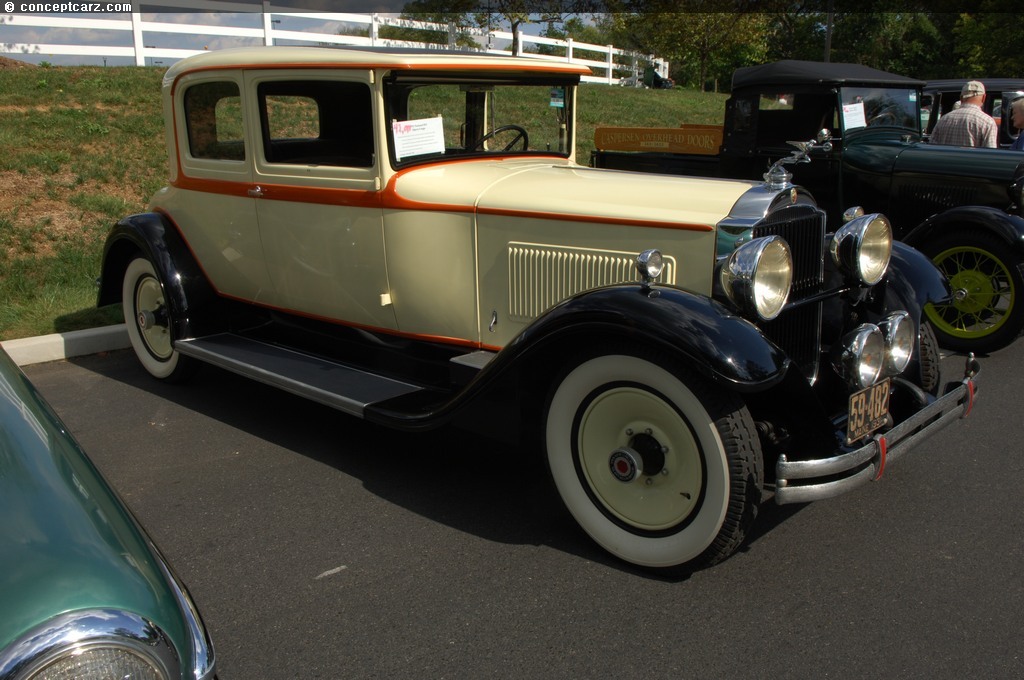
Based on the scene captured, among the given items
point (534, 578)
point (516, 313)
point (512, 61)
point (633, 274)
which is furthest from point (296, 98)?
point (534, 578)

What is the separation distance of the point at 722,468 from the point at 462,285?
1.43 meters

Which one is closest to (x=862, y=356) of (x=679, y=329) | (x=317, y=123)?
(x=679, y=329)

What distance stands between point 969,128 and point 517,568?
618 cm

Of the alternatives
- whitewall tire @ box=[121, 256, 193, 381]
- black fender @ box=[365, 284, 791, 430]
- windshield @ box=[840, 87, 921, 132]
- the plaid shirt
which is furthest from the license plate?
the plaid shirt

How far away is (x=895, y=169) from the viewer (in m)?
6.18

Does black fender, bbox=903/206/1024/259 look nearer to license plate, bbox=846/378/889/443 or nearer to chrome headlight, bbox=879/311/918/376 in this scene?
chrome headlight, bbox=879/311/918/376

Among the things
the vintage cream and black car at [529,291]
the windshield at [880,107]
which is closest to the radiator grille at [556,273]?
the vintage cream and black car at [529,291]

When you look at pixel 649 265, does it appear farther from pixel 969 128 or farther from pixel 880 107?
pixel 969 128

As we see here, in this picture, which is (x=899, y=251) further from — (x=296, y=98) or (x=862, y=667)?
(x=296, y=98)

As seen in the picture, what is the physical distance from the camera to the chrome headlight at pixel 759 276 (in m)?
2.75

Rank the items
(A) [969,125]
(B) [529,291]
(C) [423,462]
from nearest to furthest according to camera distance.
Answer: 1. (B) [529,291]
2. (C) [423,462]
3. (A) [969,125]

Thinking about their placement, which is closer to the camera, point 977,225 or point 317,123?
point 317,123

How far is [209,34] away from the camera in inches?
546

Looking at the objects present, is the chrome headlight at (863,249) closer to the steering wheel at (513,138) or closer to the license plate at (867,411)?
the license plate at (867,411)
